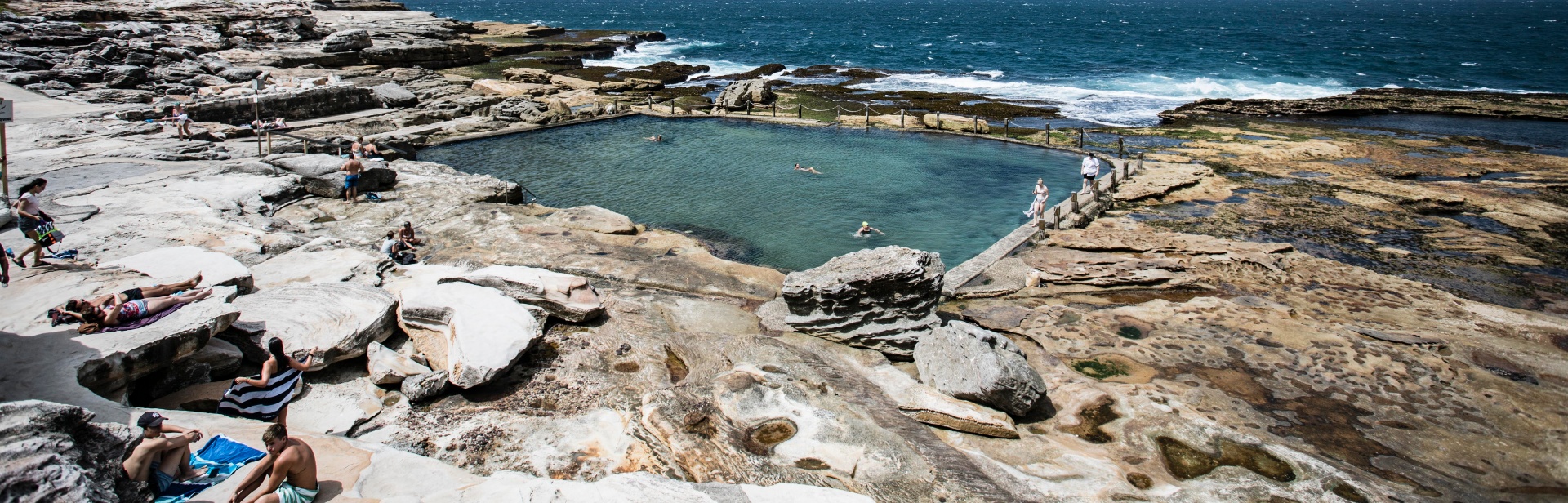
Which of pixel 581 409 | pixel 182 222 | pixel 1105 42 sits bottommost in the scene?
pixel 581 409

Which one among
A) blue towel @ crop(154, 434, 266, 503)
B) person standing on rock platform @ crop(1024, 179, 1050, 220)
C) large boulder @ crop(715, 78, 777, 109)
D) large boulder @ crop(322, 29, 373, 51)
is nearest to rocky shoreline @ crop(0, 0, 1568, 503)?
blue towel @ crop(154, 434, 266, 503)

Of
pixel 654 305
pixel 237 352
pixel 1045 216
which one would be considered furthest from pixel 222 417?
pixel 1045 216

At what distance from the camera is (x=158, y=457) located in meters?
6.34

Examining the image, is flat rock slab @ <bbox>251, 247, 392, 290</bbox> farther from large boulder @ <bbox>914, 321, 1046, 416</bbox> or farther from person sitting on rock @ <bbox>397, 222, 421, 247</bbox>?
large boulder @ <bbox>914, 321, 1046, 416</bbox>

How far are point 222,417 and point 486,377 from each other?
2.52m

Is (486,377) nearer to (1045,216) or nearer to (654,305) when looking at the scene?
(654,305)

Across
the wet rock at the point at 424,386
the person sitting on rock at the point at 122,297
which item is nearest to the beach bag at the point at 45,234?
the person sitting on rock at the point at 122,297

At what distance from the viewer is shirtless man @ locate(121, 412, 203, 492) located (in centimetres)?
622

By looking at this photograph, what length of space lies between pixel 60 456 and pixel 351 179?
13.0 metres

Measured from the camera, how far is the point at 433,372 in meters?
9.26

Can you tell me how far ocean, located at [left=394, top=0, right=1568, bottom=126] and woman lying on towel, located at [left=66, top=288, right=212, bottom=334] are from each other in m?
33.5

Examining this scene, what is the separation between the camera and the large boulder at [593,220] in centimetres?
1641

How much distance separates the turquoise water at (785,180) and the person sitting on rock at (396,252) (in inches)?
234

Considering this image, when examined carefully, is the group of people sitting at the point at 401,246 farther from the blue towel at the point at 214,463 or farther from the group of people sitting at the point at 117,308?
the blue towel at the point at 214,463
